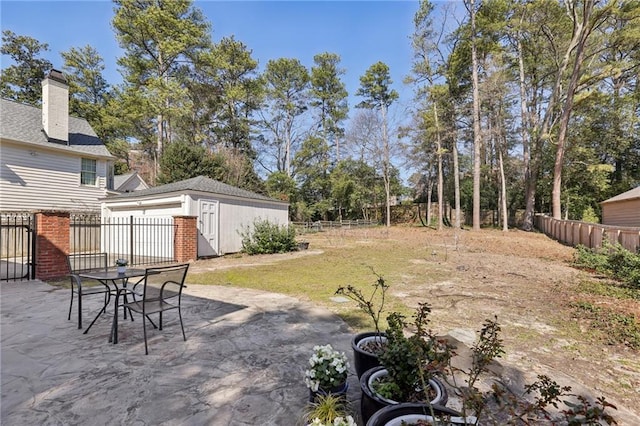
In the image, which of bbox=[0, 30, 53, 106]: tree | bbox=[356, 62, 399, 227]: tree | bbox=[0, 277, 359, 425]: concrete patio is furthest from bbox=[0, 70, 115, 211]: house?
bbox=[356, 62, 399, 227]: tree

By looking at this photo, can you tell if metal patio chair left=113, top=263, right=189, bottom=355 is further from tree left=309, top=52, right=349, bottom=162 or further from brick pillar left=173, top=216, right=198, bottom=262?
tree left=309, top=52, right=349, bottom=162

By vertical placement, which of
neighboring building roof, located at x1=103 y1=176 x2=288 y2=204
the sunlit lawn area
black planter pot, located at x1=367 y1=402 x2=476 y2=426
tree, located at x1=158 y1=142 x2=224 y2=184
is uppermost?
tree, located at x1=158 y1=142 x2=224 y2=184

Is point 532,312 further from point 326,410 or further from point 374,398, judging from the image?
point 326,410

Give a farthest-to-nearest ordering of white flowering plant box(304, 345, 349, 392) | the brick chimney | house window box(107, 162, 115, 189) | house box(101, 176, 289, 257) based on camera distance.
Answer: house window box(107, 162, 115, 189) → the brick chimney → house box(101, 176, 289, 257) → white flowering plant box(304, 345, 349, 392)

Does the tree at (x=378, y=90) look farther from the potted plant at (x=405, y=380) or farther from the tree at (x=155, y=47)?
the potted plant at (x=405, y=380)

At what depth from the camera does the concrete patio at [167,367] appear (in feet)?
6.90

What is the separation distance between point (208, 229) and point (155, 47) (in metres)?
17.2

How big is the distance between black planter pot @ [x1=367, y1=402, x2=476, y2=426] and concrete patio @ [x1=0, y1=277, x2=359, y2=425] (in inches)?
30.1

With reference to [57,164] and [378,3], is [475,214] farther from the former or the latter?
[57,164]

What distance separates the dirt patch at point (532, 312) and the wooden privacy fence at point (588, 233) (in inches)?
56.2

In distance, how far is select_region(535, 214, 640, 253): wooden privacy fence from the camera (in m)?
8.47

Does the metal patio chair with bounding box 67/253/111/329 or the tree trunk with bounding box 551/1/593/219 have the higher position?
the tree trunk with bounding box 551/1/593/219

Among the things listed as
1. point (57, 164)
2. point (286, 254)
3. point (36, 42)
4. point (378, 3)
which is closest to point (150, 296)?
point (286, 254)

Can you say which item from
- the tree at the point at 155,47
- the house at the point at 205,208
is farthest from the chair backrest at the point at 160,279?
the tree at the point at 155,47
